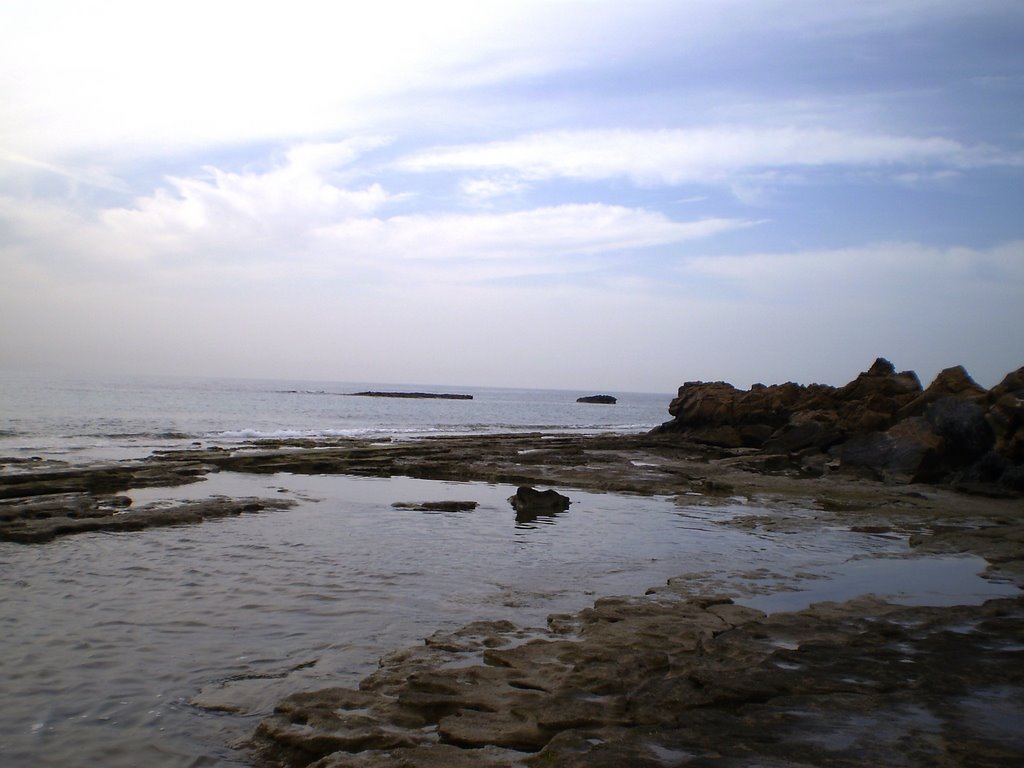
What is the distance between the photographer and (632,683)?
5.42 meters

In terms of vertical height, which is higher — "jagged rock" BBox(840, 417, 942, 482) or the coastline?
"jagged rock" BBox(840, 417, 942, 482)

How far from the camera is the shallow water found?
5117mm

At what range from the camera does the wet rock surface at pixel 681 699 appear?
4211mm

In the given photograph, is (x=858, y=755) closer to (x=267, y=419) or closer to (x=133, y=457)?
(x=133, y=457)

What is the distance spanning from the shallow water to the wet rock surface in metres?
0.62

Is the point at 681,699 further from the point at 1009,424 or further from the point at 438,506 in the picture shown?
the point at 1009,424

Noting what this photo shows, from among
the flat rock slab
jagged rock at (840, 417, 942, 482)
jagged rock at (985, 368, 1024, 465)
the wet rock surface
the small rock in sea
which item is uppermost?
jagged rock at (985, 368, 1024, 465)

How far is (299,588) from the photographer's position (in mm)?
8523

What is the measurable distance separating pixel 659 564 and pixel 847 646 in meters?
4.18

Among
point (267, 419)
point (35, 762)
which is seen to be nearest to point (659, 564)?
point (35, 762)

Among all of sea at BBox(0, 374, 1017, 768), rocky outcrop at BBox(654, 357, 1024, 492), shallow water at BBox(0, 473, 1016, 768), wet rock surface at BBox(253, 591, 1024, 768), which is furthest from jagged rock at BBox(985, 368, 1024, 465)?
wet rock surface at BBox(253, 591, 1024, 768)

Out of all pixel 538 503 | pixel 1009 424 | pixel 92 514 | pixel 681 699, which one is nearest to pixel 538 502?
pixel 538 503

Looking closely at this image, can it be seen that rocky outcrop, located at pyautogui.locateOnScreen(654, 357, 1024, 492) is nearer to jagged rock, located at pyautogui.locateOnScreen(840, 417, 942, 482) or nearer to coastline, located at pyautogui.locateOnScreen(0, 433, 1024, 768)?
jagged rock, located at pyautogui.locateOnScreen(840, 417, 942, 482)

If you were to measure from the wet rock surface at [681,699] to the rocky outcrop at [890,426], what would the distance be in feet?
46.3
